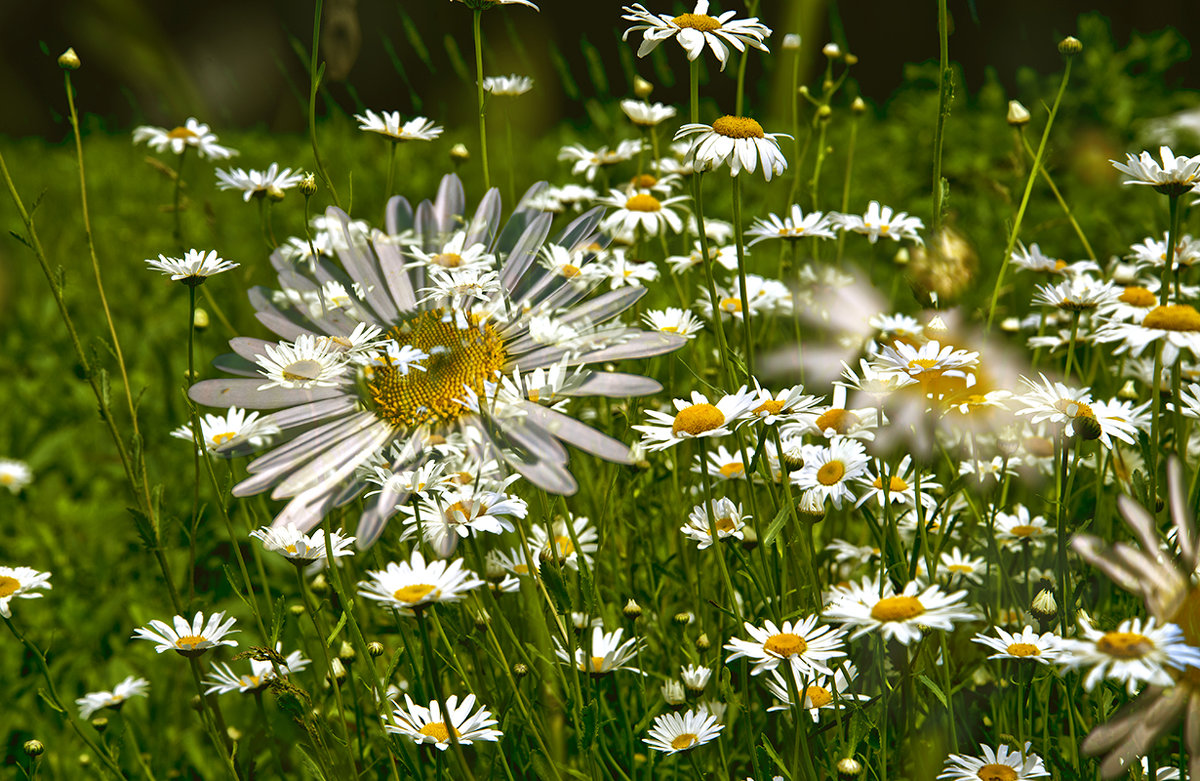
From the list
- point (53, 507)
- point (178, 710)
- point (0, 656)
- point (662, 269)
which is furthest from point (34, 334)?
point (662, 269)

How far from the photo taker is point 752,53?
3756 mm

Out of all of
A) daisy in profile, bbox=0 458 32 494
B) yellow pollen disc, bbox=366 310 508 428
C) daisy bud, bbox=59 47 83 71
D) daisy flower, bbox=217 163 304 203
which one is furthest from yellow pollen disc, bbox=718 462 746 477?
daisy in profile, bbox=0 458 32 494

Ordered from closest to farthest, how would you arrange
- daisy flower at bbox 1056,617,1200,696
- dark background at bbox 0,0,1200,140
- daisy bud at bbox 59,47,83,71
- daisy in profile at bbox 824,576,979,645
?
daisy flower at bbox 1056,617,1200,696
daisy in profile at bbox 824,576,979,645
daisy bud at bbox 59,47,83,71
dark background at bbox 0,0,1200,140

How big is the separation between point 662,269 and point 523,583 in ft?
3.31

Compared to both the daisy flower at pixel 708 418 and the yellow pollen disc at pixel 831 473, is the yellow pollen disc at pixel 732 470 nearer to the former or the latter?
the yellow pollen disc at pixel 831 473

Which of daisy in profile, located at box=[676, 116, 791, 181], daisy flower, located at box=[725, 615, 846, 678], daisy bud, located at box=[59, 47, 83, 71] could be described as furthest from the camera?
daisy bud, located at box=[59, 47, 83, 71]

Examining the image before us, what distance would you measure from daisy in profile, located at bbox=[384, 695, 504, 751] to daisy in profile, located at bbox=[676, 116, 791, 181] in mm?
615

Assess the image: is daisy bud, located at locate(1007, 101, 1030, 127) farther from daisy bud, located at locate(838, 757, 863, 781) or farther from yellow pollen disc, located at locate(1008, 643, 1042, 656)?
daisy bud, located at locate(838, 757, 863, 781)

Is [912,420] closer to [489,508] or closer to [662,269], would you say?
[489,508]

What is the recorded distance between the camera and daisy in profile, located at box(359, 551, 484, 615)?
2.85ft

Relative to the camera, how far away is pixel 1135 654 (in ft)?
2.36

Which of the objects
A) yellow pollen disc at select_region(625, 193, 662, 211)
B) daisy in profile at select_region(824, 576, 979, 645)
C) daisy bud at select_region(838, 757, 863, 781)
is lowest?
daisy bud at select_region(838, 757, 863, 781)

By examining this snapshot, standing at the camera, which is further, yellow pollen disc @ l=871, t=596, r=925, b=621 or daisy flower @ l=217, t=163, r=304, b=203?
daisy flower @ l=217, t=163, r=304, b=203

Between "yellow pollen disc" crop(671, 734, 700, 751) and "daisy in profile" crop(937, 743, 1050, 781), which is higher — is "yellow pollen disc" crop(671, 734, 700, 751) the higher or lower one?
the higher one
